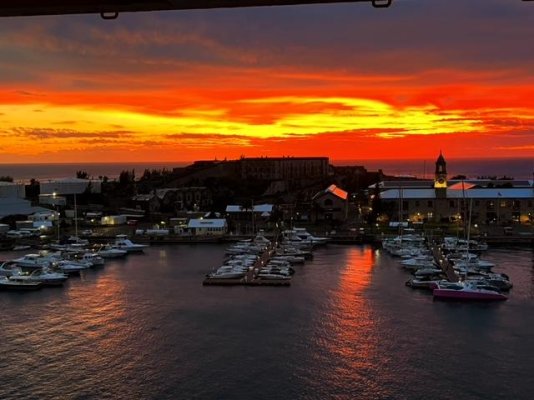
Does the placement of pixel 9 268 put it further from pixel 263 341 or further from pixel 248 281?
pixel 263 341

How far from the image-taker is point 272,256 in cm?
1786

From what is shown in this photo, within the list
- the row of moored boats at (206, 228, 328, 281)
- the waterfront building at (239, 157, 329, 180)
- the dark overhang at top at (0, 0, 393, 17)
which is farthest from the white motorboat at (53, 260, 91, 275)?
the waterfront building at (239, 157, 329, 180)

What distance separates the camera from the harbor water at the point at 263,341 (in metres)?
7.97

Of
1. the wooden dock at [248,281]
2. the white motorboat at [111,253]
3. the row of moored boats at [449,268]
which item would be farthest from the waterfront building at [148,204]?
the wooden dock at [248,281]

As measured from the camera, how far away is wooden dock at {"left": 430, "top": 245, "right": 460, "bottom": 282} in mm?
14798

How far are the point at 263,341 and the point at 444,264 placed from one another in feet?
27.3

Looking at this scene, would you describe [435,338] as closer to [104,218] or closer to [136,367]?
[136,367]

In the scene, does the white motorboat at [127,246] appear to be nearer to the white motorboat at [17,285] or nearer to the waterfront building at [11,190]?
the white motorboat at [17,285]

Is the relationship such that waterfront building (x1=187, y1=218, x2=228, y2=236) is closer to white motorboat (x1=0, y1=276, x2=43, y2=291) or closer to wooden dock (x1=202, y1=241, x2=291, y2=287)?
wooden dock (x1=202, y1=241, x2=291, y2=287)

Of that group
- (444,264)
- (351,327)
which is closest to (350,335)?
(351,327)

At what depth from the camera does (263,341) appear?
979 cm

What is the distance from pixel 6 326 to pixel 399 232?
50.4 feet

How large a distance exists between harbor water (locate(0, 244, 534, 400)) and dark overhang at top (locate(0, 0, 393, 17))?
6.15 metres

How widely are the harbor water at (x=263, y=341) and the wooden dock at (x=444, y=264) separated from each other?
4.07 feet
